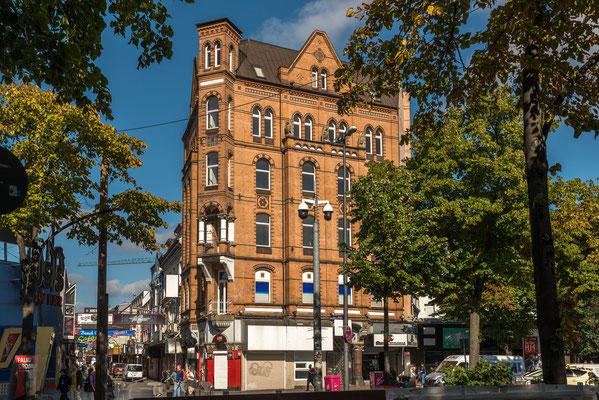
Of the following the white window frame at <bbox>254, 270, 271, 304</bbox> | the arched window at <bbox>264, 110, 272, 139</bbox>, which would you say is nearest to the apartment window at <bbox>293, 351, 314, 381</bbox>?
the white window frame at <bbox>254, 270, 271, 304</bbox>

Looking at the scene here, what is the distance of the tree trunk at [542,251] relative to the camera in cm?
757

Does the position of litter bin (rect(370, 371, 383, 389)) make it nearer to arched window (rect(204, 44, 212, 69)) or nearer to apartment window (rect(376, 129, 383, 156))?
apartment window (rect(376, 129, 383, 156))

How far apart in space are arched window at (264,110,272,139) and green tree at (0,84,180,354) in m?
19.0

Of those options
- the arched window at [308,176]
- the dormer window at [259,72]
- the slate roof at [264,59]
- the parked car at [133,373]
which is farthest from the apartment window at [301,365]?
the parked car at [133,373]

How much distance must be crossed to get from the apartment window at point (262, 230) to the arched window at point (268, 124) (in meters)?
5.34

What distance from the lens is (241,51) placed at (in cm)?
4272

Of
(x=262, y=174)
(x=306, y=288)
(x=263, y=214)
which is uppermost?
(x=262, y=174)

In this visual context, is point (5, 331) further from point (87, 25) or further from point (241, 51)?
point (87, 25)

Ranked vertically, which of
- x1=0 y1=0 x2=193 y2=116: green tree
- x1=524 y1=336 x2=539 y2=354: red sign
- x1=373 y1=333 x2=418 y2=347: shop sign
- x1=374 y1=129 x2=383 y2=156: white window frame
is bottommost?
x1=373 y1=333 x2=418 y2=347: shop sign

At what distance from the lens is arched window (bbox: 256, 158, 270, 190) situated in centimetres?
4062

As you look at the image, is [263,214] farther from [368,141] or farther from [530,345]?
[530,345]

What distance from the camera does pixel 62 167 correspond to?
829 inches

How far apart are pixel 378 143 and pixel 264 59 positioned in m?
10.1

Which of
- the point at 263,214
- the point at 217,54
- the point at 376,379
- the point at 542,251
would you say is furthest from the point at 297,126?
the point at 542,251
